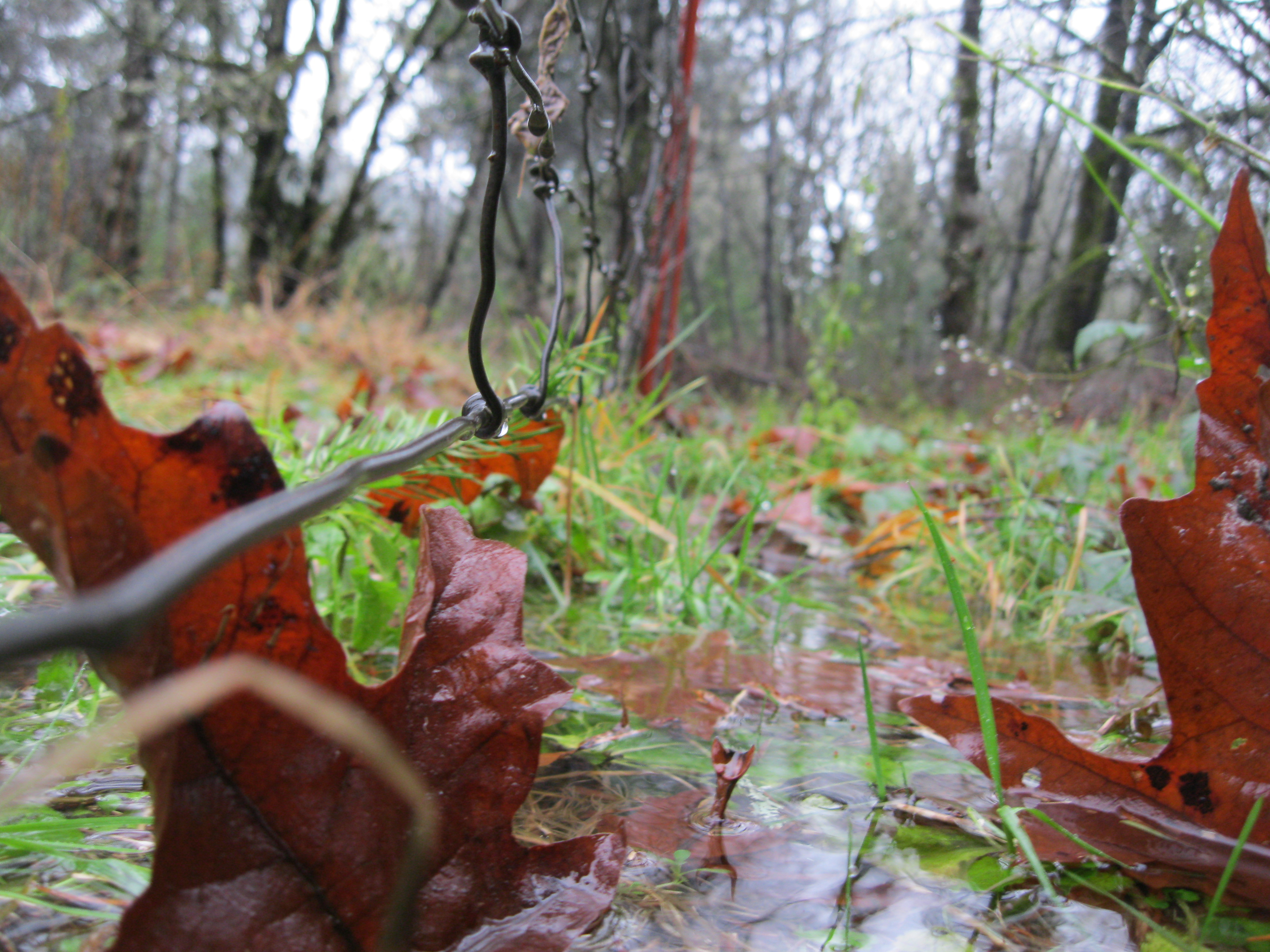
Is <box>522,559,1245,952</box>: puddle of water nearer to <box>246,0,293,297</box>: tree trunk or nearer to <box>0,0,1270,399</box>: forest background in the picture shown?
<box>0,0,1270,399</box>: forest background

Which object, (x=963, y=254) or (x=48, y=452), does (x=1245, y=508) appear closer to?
(x=48, y=452)

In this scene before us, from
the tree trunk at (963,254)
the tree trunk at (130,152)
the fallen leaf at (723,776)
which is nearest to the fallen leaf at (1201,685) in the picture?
the fallen leaf at (723,776)

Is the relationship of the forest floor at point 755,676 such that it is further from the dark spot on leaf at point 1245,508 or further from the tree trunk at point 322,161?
the tree trunk at point 322,161

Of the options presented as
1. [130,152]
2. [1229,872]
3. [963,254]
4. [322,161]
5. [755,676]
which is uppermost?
[130,152]

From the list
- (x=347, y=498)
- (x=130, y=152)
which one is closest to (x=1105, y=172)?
(x=347, y=498)

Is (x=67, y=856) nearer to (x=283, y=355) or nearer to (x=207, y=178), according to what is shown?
(x=283, y=355)

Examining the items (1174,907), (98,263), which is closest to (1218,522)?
(1174,907)

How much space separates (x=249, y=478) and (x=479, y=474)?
806mm

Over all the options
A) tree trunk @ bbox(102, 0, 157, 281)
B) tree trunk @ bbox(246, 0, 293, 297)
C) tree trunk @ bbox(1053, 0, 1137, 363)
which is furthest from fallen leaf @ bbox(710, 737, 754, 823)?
tree trunk @ bbox(102, 0, 157, 281)

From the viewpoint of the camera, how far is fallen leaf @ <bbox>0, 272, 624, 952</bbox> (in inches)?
13.8

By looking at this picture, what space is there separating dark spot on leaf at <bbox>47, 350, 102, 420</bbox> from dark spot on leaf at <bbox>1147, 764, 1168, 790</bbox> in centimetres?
76

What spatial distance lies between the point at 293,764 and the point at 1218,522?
2.28 ft

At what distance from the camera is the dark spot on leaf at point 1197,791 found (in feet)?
1.92

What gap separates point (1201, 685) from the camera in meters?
0.59
